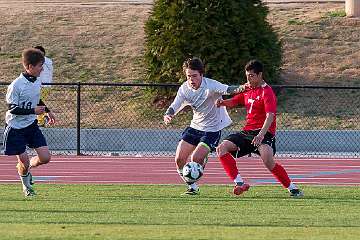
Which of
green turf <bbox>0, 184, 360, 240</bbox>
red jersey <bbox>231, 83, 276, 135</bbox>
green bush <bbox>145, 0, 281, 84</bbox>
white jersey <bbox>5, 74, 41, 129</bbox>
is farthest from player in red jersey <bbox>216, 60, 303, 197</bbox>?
green bush <bbox>145, 0, 281, 84</bbox>

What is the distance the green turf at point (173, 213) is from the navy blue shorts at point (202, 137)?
2.17 ft

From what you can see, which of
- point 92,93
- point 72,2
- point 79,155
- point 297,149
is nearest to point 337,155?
point 297,149

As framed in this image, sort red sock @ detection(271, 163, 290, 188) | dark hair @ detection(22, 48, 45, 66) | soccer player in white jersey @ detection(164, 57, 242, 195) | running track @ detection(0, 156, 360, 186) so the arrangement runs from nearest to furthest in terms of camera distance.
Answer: dark hair @ detection(22, 48, 45, 66), red sock @ detection(271, 163, 290, 188), soccer player in white jersey @ detection(164, 57, 242, 195), running track @ detection(0, 156, 360, 186)

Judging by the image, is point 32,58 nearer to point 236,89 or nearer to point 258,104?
point 236,89

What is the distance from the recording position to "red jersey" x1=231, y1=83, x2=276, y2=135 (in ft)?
50.5

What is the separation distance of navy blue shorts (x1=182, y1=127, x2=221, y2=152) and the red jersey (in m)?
0.57

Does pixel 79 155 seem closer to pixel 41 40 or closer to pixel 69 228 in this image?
pixel 41 40

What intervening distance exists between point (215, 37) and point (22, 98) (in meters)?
12.2

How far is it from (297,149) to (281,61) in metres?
3.87

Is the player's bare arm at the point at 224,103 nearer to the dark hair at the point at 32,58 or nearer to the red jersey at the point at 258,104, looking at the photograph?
the red jersey at the point at 258,104

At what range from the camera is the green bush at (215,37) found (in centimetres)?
2698

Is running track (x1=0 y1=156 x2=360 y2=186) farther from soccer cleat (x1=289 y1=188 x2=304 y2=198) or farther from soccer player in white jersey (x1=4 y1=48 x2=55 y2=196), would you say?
soccer player in white jersey (x1=4 y1=48 x2=55 y2=196)

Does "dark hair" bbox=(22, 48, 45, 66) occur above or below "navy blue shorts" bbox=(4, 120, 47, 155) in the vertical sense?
above

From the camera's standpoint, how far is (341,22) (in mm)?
32500
